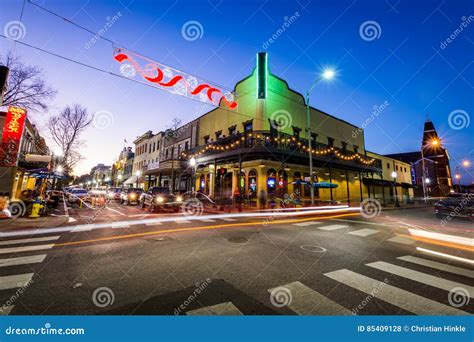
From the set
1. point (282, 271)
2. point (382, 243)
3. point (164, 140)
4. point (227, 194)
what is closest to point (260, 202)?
point (227, 194)

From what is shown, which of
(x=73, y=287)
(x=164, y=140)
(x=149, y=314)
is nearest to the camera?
(x=149, y=314)

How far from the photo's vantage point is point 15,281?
3842 millimetres

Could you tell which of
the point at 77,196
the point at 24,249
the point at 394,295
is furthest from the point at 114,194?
the point at 394,295

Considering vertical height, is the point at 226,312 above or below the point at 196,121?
below

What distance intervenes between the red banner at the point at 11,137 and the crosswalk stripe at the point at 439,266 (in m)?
23.2

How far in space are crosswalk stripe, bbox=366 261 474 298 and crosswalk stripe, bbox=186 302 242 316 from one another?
154 inches

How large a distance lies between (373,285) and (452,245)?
633 centimetres

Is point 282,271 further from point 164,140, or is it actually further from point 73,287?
point 164,140

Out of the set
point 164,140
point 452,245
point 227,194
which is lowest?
point 452,245

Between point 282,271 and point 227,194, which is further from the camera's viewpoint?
point 227,194

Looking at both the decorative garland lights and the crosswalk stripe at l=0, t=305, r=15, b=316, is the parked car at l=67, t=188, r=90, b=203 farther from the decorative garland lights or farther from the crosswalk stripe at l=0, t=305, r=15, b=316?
the crosswalk stripe at l=0, t=305, r=15, b=316

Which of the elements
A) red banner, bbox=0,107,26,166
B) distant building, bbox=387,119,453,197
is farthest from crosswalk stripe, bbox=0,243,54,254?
distant building, bbox=387,119,453,197

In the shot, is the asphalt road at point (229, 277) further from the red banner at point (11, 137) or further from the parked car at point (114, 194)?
the parked car at point (114, 194)

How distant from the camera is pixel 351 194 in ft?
90.7
